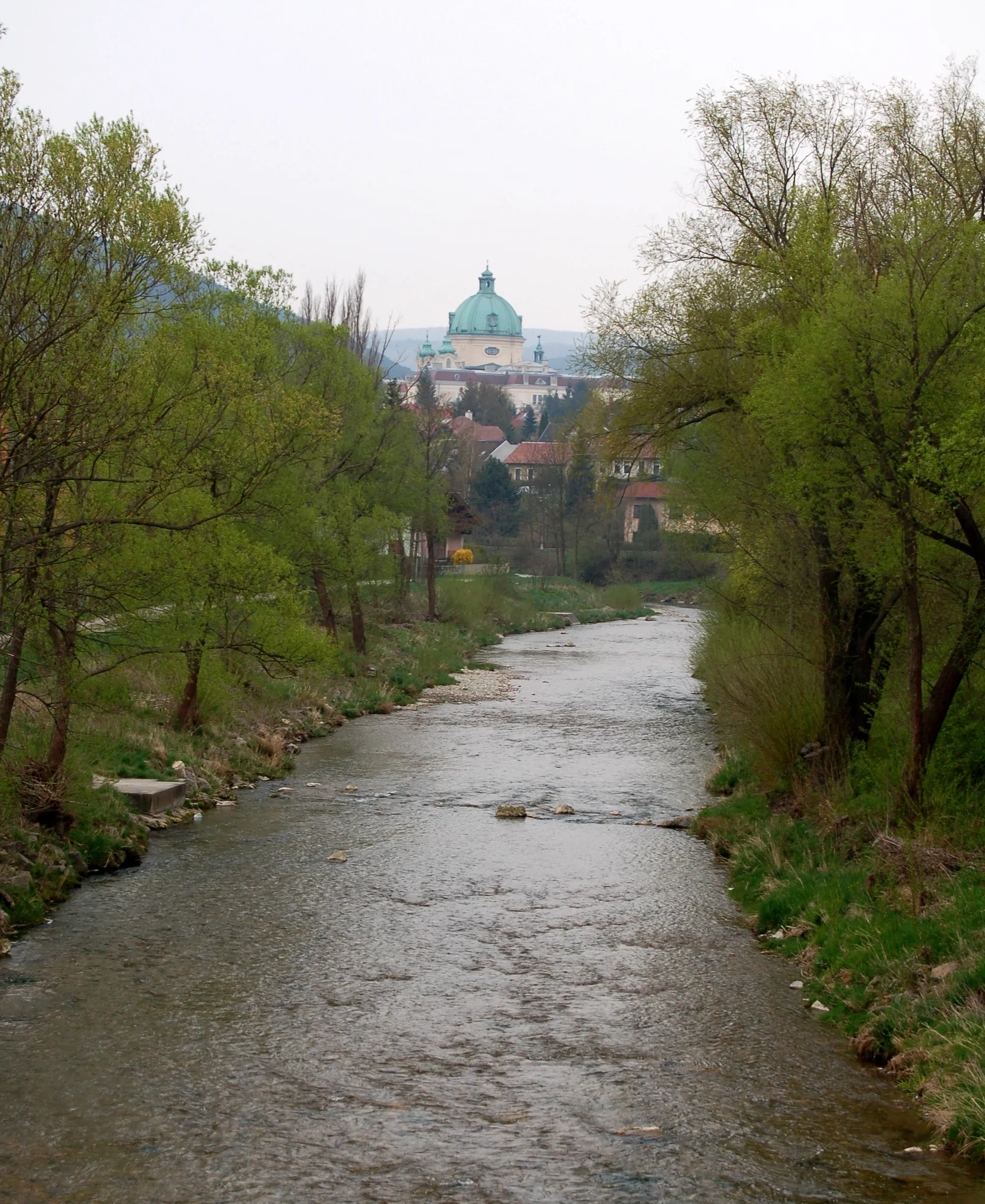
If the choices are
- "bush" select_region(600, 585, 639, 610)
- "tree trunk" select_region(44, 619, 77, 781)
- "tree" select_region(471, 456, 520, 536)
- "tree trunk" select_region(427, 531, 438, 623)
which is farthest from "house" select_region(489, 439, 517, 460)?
"tree trunk" select_region(44, 619, 77, 781)

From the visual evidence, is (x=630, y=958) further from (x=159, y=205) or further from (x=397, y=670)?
(x=397, y=670)

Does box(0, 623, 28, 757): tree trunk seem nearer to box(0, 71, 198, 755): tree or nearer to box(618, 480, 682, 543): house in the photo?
box(0, 71, 198, 755): tree

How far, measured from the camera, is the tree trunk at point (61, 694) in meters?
12.5

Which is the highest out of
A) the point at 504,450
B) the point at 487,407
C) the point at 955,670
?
the point at 487,407

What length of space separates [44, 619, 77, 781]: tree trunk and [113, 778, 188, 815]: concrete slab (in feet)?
5.78

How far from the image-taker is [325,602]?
1200 inches

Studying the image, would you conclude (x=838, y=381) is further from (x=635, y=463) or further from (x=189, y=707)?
(x=189, y=707)

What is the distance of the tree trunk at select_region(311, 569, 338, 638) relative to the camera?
95.6ft

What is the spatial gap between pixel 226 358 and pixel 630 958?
1107 centimetres

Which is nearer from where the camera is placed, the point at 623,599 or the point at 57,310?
the point at 57,310

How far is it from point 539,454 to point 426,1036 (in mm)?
79555

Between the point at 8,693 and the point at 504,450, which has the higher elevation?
the point at 504,450

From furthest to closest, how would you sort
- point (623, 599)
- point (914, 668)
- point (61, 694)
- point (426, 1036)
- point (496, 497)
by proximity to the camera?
point (496, 497)
point (623, 599)
point (61, 694)
point (914, 668)
point (426, 1036)

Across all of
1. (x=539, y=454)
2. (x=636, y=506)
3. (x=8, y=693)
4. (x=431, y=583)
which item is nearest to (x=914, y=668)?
(x=8, y=693)
